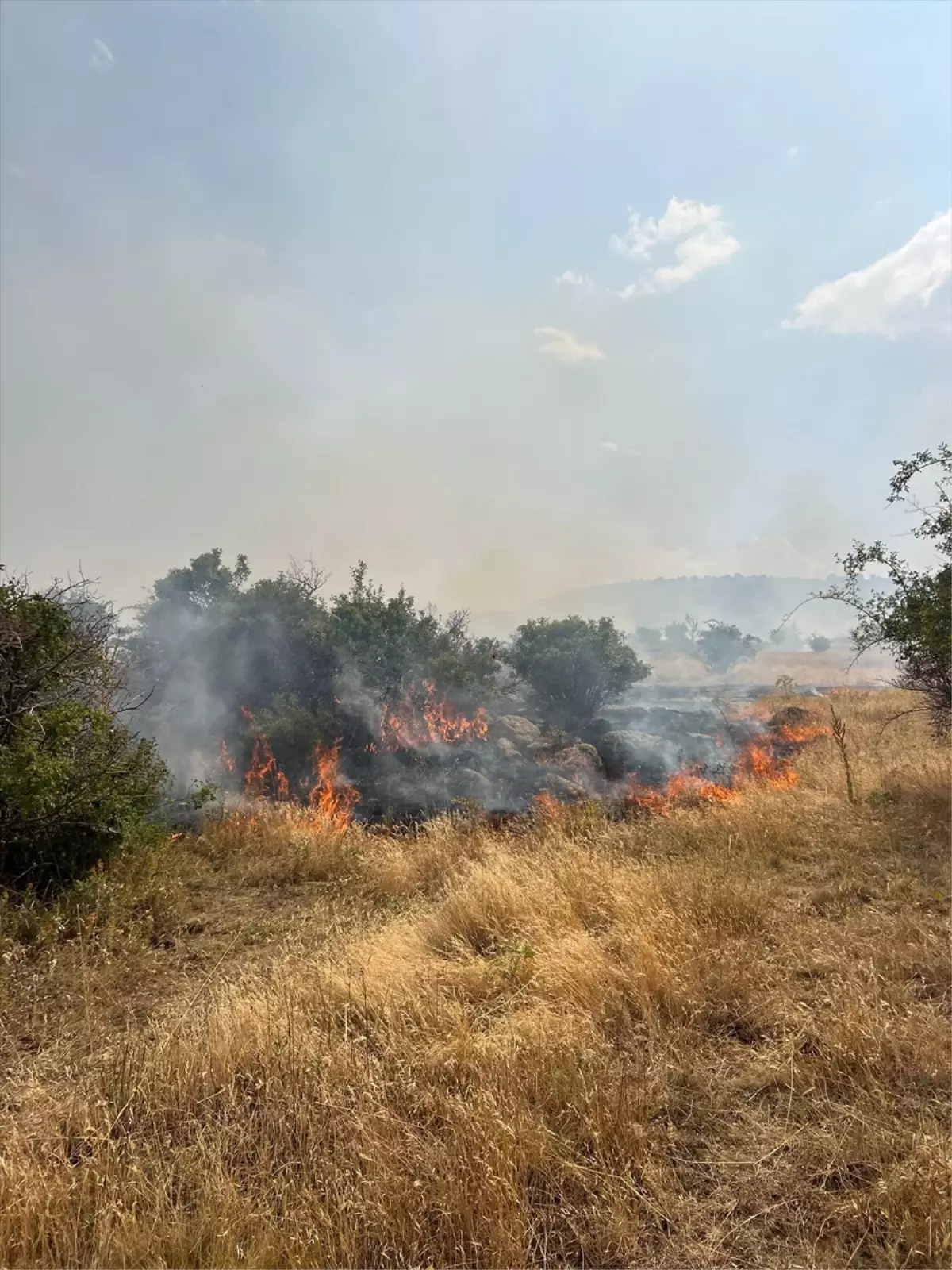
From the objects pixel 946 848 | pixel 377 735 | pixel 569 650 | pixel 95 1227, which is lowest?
pixel 946 848

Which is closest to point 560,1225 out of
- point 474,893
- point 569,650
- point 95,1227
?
point 95,1227

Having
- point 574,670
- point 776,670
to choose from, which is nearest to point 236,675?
point 574,670

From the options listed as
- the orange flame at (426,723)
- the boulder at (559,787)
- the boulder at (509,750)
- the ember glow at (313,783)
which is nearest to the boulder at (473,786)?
the boulder at (559,787)

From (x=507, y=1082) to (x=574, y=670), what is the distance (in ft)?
59.6

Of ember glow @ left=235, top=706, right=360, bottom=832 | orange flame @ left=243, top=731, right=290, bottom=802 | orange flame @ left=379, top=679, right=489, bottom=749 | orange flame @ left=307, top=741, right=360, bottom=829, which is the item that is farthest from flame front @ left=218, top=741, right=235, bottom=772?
orange flame @ left=379, top=679, right=489, bottom=749

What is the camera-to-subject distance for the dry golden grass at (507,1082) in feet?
7.73

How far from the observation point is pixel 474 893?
5.76 metres

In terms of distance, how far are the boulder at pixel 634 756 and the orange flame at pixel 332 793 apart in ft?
21.0

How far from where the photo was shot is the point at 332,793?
13.1 m

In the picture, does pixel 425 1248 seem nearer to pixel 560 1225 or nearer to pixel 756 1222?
pixel 560 1225

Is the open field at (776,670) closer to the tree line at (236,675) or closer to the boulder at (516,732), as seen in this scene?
the tree line at (236,675)

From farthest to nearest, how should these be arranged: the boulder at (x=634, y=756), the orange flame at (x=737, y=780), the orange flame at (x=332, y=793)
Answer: the boulder at (x=634, y=756) → the orange flame at (x=737, y=780) → the orange flame at (x=332, y=793)

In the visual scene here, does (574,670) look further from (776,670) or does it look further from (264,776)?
(776,670)

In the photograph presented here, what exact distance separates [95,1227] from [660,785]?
12730 millimetres
